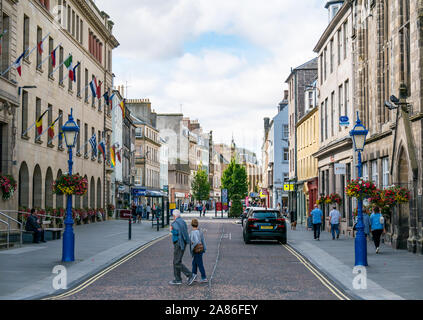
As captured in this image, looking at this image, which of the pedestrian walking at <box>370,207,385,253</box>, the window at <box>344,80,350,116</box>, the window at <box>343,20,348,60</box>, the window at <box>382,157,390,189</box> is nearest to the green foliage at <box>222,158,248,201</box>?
the window at <box>344,80,350,116</box>

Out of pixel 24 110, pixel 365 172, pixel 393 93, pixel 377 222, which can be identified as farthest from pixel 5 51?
pixel 365 172

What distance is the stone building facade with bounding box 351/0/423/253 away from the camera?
74.6 feet

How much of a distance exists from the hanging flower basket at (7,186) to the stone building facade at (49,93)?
2.37 ft

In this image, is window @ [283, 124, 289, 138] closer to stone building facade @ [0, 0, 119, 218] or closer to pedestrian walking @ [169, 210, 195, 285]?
stone building facade @ [0, 0, 119, 218]

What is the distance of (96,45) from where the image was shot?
172 ft

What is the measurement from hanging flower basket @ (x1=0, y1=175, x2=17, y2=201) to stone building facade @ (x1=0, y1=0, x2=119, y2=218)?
0.72 metres

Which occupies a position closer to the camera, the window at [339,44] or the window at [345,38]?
the window at [345,38]

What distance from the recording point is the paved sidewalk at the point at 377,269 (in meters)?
13.1

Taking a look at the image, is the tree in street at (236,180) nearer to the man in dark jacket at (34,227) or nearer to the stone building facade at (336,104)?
the stone building facade at (336,104)

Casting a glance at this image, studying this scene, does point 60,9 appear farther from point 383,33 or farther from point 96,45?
point 383,33

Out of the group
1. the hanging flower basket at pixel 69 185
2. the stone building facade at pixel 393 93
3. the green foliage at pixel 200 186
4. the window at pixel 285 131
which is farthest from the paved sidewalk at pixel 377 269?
the green foliage at pixel 200 186

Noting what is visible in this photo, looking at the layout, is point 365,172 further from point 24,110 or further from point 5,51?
point 5,51
